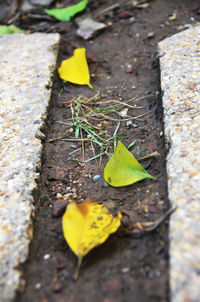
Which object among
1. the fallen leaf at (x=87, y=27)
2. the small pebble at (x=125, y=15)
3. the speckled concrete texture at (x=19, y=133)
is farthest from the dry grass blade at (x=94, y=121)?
the small pebble at (x=125, y=15)

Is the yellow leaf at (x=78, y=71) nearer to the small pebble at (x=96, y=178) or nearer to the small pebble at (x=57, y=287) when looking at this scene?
→ the small pebble at (x=96, y=178)

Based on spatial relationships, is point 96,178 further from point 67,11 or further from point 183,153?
point 67,11

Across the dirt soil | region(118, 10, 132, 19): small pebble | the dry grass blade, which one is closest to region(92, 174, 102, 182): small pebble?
Answer: the dirt soil

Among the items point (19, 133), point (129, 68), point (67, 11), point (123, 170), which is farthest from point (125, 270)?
point (67, 11)

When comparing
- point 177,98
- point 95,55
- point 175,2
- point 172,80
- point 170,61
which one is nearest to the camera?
point 177,98

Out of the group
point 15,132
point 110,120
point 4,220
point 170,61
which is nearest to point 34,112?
point 15,132

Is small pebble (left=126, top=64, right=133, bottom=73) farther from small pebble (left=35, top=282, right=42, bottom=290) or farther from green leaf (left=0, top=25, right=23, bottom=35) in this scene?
small pebble (left=35, top=282, right=42, bottom=290)

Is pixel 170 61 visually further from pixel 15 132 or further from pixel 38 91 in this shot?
pixel 15 132
